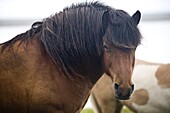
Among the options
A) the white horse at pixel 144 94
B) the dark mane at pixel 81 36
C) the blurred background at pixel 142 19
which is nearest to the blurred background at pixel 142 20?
the blurred background at pixel 142 19

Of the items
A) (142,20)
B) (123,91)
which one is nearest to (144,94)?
(142,20)

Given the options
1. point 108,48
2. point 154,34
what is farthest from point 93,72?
point 154,34

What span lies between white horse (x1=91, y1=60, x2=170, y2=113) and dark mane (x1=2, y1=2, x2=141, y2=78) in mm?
654

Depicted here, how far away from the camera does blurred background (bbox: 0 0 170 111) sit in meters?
1.73

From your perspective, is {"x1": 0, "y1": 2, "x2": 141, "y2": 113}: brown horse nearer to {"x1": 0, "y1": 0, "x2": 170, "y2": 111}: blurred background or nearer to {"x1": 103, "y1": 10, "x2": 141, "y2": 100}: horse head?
{"x1": 103, "y1": 10, "x2": 141, "y2": 100}: horse head

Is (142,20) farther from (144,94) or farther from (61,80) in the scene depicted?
(61,80)

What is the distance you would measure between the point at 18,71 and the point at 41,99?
110 mm

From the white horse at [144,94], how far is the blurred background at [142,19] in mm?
106

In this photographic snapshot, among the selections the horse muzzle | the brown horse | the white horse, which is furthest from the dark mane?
the white horse

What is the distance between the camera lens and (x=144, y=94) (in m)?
1.64

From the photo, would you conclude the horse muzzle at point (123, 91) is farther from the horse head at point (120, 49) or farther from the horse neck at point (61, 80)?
the horse neck at point (61, 80)

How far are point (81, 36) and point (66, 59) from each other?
3.3 inches

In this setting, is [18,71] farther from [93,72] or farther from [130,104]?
[130,104]

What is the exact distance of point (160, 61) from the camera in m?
1.77
